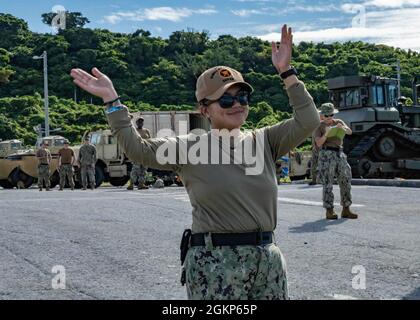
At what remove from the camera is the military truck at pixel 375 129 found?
904 inches

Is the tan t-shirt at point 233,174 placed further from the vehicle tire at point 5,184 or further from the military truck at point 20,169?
the vehicle tire at point 5,184

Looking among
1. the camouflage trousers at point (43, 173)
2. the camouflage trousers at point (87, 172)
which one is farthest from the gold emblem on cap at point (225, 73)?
the camouflage trousers at point (43, 173)

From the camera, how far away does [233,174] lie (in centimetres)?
320

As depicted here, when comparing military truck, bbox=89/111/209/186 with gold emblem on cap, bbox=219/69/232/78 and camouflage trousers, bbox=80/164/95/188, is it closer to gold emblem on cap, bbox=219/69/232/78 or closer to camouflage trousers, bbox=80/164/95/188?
camouflage trousers, bbox=80/164/95/188

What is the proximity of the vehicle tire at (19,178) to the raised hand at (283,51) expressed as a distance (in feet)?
83.3

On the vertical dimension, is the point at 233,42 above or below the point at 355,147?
above

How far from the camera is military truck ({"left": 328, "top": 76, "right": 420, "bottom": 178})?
22953 mm

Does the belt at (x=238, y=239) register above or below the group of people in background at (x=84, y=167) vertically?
above

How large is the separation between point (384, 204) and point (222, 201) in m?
11.1

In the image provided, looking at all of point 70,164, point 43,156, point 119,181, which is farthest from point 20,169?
point 70,164

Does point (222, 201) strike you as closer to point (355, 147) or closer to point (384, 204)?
point (384, 204)

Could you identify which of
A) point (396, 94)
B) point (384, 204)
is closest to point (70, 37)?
point (396, 94)
